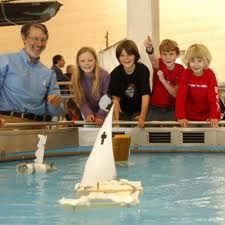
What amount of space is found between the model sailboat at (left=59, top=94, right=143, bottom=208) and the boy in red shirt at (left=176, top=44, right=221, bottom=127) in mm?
2543

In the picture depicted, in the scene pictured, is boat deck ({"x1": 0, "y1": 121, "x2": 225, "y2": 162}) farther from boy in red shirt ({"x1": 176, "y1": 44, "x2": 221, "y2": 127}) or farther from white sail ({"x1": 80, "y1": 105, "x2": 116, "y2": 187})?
white sail ({"x1": 80, "y1": 105, "x2": 116, "y2": 187})

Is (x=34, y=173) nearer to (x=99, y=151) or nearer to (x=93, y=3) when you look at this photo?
(x=99, y=151)

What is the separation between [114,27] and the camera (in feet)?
35.7

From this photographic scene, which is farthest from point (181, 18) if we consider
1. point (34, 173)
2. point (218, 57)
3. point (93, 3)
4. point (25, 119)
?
point (34, 173)

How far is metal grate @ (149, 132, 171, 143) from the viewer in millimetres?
4676

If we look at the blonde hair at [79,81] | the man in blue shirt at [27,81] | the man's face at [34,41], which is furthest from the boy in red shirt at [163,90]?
the man's face at [34,41]

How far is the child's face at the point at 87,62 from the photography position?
470cm

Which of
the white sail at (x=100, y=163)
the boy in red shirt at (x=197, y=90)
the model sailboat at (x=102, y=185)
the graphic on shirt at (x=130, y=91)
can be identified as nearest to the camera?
the model sailboat at (x=102, y=185)

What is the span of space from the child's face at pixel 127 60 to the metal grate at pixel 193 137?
2.29 feet

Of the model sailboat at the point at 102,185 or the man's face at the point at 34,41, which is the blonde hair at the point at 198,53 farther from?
the model sailboat at the point at 102,185

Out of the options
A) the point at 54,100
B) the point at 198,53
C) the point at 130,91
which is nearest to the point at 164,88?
the point at 130,91

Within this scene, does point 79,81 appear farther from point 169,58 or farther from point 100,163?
point 100,163

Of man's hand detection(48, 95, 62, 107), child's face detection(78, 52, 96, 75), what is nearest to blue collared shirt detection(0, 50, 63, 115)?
man's hand detection(48, 95, 62, 107)

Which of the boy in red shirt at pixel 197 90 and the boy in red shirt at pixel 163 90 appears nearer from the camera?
the boy in red shirt at pixel 197 90
